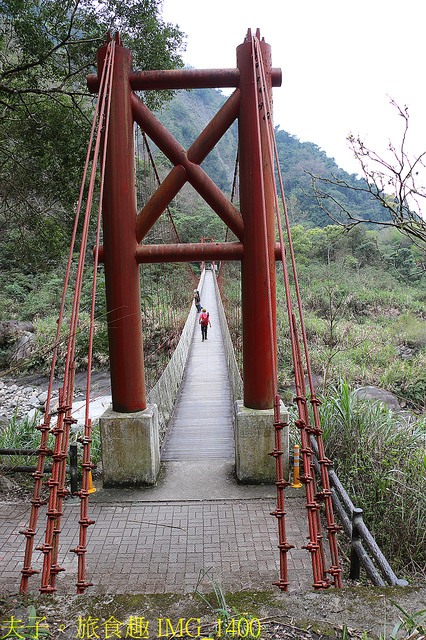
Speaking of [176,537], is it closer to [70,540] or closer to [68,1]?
[70,540]

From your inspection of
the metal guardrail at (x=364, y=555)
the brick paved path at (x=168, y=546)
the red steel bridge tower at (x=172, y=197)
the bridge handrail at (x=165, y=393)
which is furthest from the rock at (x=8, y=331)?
the metal guardrail at (x=364, y=555)

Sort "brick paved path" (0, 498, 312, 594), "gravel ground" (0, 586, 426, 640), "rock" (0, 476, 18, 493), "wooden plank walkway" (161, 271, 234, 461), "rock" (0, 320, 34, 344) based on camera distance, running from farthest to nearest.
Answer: "rock" (0, 320, 34, 344) → "wooden plank walkway" (161, 271, 234, 461) → "rock" (0, 476, 18, 493) → "brick paved path" (0, 498, 312, 594) → "gravel ground" (0, 586, 426, 640)

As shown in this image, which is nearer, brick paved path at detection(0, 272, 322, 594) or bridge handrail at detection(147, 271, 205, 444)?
brick paved path at detection(0, 272, 322, 594)

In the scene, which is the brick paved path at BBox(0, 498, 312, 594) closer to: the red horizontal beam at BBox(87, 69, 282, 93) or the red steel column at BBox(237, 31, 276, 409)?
the red steel column at BBox(237, 31, 276, 409)

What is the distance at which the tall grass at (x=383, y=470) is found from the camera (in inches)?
110

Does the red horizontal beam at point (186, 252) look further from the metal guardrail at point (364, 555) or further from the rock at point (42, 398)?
the rock at point (42, 398)

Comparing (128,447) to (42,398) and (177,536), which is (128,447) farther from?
(42,398)

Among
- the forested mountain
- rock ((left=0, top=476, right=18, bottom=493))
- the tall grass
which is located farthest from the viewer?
the forested mountain

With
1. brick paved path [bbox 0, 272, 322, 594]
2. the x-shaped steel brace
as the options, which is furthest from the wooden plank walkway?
the x-shaped steel brace

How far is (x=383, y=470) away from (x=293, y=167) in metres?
45.7

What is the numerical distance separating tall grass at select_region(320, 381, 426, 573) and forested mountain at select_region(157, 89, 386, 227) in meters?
27.6

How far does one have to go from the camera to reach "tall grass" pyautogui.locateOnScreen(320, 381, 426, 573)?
2.80 meters

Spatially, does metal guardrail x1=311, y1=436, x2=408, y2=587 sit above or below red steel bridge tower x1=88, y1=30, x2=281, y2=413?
below

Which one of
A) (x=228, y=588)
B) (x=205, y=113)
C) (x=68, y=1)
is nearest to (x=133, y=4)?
(x=68, y=1)
